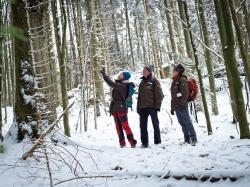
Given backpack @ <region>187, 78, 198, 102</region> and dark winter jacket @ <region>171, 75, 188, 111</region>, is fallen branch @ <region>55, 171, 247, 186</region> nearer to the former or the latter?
dark winter jacket @ <region>171, 75, 188, 111</region>

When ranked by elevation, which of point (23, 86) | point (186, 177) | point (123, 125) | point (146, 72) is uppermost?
point (146, 72)

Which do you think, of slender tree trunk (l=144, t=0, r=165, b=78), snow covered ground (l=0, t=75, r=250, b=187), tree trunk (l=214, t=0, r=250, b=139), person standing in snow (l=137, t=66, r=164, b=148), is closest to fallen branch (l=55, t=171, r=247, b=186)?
snow covered ground (l=0, t=75, r=250, b=187)

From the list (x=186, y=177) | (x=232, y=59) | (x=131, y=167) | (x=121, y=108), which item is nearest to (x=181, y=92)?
(x=121, y=108)

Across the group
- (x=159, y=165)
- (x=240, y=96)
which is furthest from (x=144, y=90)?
(x=159, y=165)

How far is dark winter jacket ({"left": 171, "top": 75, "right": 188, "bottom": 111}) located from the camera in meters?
6.64

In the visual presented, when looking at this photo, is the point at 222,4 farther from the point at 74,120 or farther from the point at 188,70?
the point at 74,120

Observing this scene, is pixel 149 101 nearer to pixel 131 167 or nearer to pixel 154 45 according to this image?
pixel 131 167

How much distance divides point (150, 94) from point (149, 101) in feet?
0.57

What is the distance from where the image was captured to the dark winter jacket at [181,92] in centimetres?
664

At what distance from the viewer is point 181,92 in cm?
667

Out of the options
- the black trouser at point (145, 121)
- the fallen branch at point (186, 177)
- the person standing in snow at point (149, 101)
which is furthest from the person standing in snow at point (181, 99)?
the fallen branch at point (186, 177)

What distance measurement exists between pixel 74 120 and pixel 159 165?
1299cm

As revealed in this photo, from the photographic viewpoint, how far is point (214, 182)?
10.9 feet

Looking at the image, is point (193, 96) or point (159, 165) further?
point (193, 96)
